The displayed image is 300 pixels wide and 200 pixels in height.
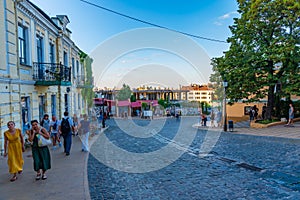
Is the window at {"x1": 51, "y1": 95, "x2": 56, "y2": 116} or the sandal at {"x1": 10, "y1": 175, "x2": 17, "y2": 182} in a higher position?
the window at {"x1": 51, "y1": 95, "x2": 56, "y2": 116}

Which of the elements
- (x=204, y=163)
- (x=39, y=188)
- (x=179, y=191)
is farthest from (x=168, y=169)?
(x=39, y=188)

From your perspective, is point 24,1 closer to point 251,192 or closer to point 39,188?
point 39,188

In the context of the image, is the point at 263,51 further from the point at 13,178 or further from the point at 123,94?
the point at 123,94

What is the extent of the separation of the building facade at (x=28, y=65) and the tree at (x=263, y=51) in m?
12.1

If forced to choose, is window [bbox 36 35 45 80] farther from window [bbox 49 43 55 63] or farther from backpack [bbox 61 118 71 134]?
Answer: backpack [bbox 61 118 71 134]

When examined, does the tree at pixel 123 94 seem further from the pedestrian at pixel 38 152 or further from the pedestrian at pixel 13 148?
the pedestrian at pixel 38 152

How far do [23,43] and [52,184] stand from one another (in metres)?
8.77

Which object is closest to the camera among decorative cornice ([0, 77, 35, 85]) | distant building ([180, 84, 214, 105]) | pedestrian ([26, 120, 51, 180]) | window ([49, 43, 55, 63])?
pedestrian ([26, 120, 51, 180])

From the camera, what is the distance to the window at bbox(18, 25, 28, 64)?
455 inches

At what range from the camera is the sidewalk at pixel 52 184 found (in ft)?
17.2

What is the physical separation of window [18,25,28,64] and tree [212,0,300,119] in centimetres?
1334

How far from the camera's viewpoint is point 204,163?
325 inches

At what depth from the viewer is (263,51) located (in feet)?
54.9

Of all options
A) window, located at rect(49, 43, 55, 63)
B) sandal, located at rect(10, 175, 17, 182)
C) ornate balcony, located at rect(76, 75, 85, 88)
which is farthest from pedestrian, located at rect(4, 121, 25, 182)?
ornate balcony, located at rect(76, 75, 85, 88)
